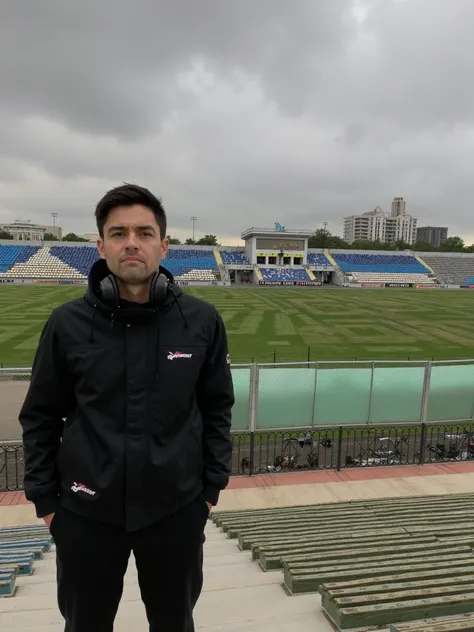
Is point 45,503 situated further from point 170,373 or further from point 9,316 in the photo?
point 9,316

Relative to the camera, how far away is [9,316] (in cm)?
3256

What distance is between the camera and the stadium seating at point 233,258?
83375mm

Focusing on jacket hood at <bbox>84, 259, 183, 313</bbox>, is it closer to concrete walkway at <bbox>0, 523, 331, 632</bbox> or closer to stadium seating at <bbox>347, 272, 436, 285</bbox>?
concrete walkway at <bbox>0, 523, 331, 632</bbox>

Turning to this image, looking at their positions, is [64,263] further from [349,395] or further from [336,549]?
[336,549]

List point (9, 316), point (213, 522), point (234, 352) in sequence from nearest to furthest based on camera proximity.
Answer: point (213, 522), point (234, 352), point (9, 316)

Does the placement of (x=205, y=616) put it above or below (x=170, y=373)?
below

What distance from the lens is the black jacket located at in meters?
2.09

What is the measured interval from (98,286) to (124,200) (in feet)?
1.52

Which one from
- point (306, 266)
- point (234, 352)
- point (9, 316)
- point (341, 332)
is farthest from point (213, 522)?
point (306, 266)

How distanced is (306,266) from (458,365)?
7368 centimetres

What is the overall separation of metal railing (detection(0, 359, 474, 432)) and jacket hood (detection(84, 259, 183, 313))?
23.4ft

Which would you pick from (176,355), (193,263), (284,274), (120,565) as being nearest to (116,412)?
(176,355)

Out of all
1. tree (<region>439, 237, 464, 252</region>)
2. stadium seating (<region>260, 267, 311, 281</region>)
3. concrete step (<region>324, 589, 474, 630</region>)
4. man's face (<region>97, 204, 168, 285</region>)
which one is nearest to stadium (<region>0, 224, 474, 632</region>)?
concrete step (<region>324, 589, 474, 630</region>)

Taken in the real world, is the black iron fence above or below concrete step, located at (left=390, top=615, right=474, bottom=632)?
below
